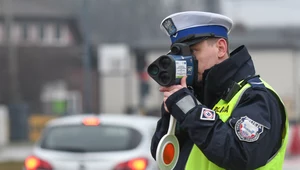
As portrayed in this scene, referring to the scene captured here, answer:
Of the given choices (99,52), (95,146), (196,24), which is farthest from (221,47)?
(99,52)

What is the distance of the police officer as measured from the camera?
2.78m

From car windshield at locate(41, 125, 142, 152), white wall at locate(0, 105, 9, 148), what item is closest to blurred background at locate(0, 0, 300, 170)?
white wall at locate(0, 105, 9, 148)

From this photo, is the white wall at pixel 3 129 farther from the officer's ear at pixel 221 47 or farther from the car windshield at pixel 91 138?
the officer's ear at pixel 221 47

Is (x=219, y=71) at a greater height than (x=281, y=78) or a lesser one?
greater

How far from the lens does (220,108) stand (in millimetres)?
2971

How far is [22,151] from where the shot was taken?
23.1m

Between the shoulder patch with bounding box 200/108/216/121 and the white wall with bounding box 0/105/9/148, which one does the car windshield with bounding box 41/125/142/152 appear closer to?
the shoulder patch with bounding box 200/108/216/121

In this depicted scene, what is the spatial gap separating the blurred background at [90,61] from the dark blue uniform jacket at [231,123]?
15.1 metres

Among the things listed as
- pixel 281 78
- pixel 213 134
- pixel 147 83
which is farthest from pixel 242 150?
pixel 281 78

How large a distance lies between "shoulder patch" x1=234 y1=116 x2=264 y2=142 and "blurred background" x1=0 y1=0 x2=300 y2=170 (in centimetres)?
1527

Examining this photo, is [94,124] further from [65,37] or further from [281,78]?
[65,37]

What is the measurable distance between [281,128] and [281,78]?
38.9 m

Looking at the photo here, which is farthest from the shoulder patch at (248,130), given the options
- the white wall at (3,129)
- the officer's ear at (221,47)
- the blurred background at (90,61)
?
the white wall at (3,129)

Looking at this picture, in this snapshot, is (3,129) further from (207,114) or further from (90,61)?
(207,114)
